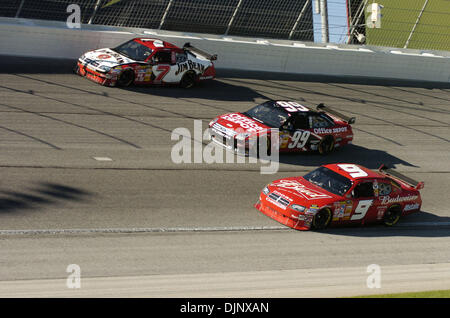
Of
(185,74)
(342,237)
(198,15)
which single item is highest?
(198,15)

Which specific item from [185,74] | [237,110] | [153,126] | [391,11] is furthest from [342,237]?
[391,11]

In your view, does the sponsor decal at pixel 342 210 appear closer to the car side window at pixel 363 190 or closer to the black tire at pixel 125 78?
the car side window at pixel 363 190

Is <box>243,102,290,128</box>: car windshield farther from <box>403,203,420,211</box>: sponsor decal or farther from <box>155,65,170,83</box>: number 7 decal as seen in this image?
<box>155,65,170,83</box>: number 7 decal

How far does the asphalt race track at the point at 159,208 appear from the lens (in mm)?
11094

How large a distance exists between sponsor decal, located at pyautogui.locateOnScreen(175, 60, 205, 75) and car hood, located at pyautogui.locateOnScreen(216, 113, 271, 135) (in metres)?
4.56

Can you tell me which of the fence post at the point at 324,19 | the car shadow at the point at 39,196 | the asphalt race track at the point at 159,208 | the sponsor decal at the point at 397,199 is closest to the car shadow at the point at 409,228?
the asphalt race track at the point at 159,208

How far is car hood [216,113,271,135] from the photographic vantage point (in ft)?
57.2

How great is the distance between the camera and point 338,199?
14.0 metres

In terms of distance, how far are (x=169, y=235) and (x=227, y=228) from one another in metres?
1.31

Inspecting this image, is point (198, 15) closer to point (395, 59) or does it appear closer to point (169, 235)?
point (395, 59)

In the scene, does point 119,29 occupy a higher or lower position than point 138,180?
higher

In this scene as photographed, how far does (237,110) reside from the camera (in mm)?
20953

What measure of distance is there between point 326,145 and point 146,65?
611 centimetres
